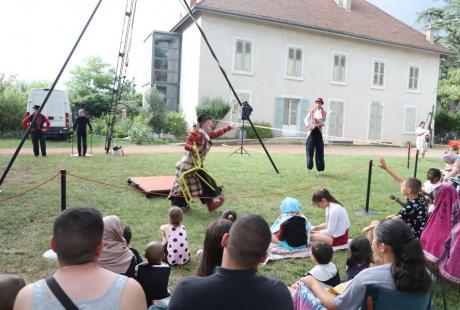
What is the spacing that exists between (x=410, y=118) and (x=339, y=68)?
257 inches

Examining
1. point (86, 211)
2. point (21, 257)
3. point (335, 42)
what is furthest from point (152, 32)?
point (86, 211)

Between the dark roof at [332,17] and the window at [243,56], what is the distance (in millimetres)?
1492

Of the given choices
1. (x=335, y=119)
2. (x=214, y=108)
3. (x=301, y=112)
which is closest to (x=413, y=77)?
(x=335, y=119)

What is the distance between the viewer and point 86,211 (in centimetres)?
199

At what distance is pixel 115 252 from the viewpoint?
3.52 meters

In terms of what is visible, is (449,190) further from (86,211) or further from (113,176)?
(113,176)

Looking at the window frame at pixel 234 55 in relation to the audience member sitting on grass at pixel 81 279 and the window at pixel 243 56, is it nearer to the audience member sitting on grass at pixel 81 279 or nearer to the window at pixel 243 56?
the window at pixel 243 56

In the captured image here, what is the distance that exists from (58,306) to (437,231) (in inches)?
153

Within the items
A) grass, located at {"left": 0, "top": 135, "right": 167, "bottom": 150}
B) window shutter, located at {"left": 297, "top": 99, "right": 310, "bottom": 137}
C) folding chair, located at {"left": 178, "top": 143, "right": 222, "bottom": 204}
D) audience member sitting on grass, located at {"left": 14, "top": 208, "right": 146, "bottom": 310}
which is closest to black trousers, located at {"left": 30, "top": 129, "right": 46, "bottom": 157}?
grass, located at {"left": 0, "top": 135, "right": 167, "bottom": 150}

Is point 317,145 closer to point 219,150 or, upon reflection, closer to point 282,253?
point 282,253

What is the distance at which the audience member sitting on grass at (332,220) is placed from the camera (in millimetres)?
5211

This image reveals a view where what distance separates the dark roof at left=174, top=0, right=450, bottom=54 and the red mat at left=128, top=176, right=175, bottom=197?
15.1 meters

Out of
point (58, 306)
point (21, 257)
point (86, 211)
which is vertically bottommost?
point (21, 257)

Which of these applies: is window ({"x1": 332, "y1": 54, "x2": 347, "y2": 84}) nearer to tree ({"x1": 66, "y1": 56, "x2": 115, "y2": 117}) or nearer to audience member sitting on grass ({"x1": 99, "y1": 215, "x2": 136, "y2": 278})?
audience member sitting on grass ({"x1": 99, "y1": 215, "x2": 136, "y2": 278})
